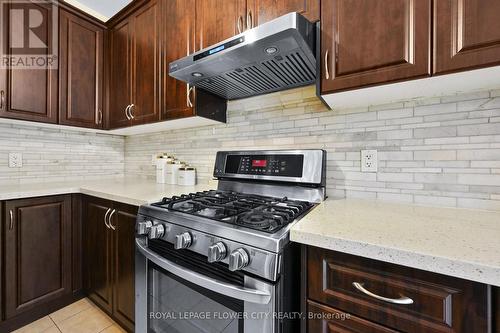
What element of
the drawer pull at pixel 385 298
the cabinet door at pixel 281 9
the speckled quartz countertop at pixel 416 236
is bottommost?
the drawer pull at pixel 385 298

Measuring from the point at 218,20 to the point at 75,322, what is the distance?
2154mm

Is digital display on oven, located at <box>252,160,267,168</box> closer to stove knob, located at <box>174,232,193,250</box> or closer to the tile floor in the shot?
stove knob, located at <box>174,232,193,250</box>

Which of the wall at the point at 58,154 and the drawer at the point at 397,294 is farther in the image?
the wall at the point at 58,154

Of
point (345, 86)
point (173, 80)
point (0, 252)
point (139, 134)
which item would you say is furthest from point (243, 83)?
point (0, 252)

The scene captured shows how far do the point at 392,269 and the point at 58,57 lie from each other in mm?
2464

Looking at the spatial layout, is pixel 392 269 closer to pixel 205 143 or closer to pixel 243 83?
pixel 243 83

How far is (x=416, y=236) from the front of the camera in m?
0.67

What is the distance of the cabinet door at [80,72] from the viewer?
1.82 meters

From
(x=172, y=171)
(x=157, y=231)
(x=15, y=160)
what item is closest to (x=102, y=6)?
(x=15, y=160)

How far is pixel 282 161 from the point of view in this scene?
1.34 meters

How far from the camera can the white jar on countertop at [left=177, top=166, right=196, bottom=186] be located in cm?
181

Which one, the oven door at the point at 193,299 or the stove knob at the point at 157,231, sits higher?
the stove knob at the point at 157,231

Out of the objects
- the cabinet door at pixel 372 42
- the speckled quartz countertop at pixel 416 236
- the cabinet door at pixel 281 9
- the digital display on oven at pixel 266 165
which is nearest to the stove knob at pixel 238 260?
the speckled quartz countertop at pixel 416 236

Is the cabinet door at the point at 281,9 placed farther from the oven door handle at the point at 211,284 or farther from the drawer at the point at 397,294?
the oven door handle at the point at 211,284
